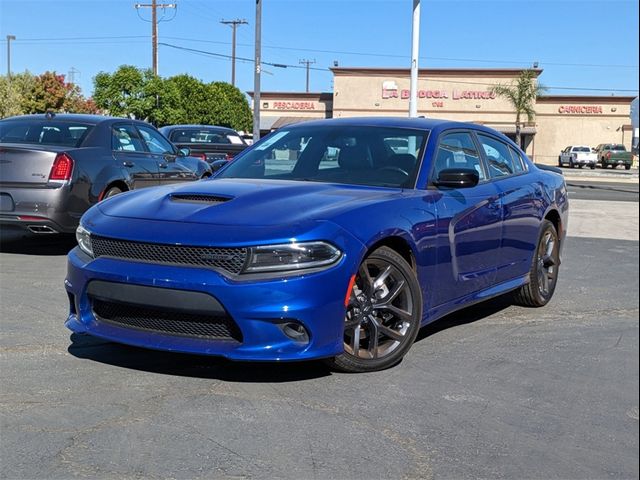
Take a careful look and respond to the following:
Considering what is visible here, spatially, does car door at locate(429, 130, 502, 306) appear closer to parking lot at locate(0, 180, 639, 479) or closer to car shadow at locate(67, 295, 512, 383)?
parking lot at locate(0, 180, 639, 479)

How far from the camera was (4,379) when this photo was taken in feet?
13.6

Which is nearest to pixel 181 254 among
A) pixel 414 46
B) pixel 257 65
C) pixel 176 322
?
pixel 176 322

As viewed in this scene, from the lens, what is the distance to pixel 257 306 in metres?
3.72

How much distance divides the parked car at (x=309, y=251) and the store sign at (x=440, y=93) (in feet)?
179

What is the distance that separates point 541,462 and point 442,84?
5748 centimetres

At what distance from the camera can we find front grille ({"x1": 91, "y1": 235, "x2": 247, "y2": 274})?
12.5 ft

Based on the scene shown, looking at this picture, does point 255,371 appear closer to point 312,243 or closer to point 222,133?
point 312,243

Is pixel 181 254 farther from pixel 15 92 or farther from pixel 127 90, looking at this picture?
pixel 15 92

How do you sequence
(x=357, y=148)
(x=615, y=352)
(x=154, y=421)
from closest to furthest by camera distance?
(x=154, y=421) < (x=615, y=352) < (x=357, y=148)

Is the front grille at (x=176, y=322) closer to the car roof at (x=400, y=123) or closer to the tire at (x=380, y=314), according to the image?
the tire at (x=380, y=314)

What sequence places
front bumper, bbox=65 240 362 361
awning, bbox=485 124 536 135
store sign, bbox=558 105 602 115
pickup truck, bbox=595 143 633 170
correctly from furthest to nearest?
1. store sign, bbox=558 105 602 115
2. awning, bbox=485 124 536 135
3. pickup truck, bbox=595 143 633 170
4. front bumper, bbox=65 240 362 361

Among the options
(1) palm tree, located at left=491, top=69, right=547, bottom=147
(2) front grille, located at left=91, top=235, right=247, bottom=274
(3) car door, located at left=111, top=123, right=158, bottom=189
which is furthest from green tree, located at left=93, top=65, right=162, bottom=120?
(2) front grille, located at left=91, top=235, right=247, bottom=274

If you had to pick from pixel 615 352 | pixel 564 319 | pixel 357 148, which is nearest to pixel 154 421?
pixel 357 148

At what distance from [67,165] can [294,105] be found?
188ft
